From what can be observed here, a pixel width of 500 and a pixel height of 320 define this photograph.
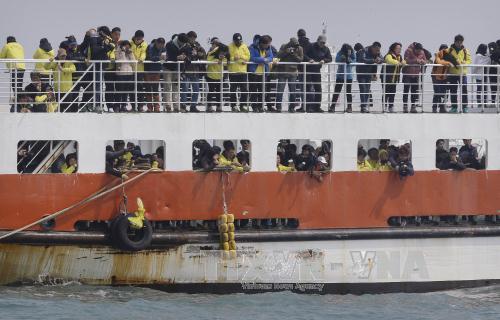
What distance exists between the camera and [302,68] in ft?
66.3

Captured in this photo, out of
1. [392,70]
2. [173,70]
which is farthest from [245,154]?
[392,70]

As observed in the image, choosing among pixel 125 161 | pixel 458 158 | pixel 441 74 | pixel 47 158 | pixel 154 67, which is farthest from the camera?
pixel 441 74

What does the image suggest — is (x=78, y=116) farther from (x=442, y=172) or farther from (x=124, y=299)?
(x=442, y=172)

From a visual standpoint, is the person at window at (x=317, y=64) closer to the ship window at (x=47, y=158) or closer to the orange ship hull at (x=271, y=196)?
the orange ship hull at (x=271, y=196)

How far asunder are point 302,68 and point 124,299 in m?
4.90

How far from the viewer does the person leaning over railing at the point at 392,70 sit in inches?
797

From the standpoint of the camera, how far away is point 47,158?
61.1 ft

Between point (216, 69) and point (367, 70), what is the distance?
8.73 ft

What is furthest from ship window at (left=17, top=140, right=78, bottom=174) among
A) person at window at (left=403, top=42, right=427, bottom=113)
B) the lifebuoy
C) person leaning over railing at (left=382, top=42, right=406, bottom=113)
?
person at window at (left=403, top=42, right=427, bottom=113)

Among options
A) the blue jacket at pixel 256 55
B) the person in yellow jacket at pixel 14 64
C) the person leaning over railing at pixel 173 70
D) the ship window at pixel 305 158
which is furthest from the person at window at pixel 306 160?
the person in yellow jacket at pixel 14 64

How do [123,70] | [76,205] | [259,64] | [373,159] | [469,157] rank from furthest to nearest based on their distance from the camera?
[469,157] → [373,159] → [259,64] → [123,70] → [76,205]

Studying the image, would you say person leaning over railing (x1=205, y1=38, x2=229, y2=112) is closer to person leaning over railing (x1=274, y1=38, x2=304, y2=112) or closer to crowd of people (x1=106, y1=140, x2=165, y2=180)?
person leaning over railing (x1=274, y1=38, x2=304, y2=112)


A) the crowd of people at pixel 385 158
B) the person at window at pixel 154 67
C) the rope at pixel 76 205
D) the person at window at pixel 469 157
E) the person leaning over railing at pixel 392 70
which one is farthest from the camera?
the person at window at pixel 469 157

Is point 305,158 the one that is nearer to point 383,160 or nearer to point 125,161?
point 383,160
